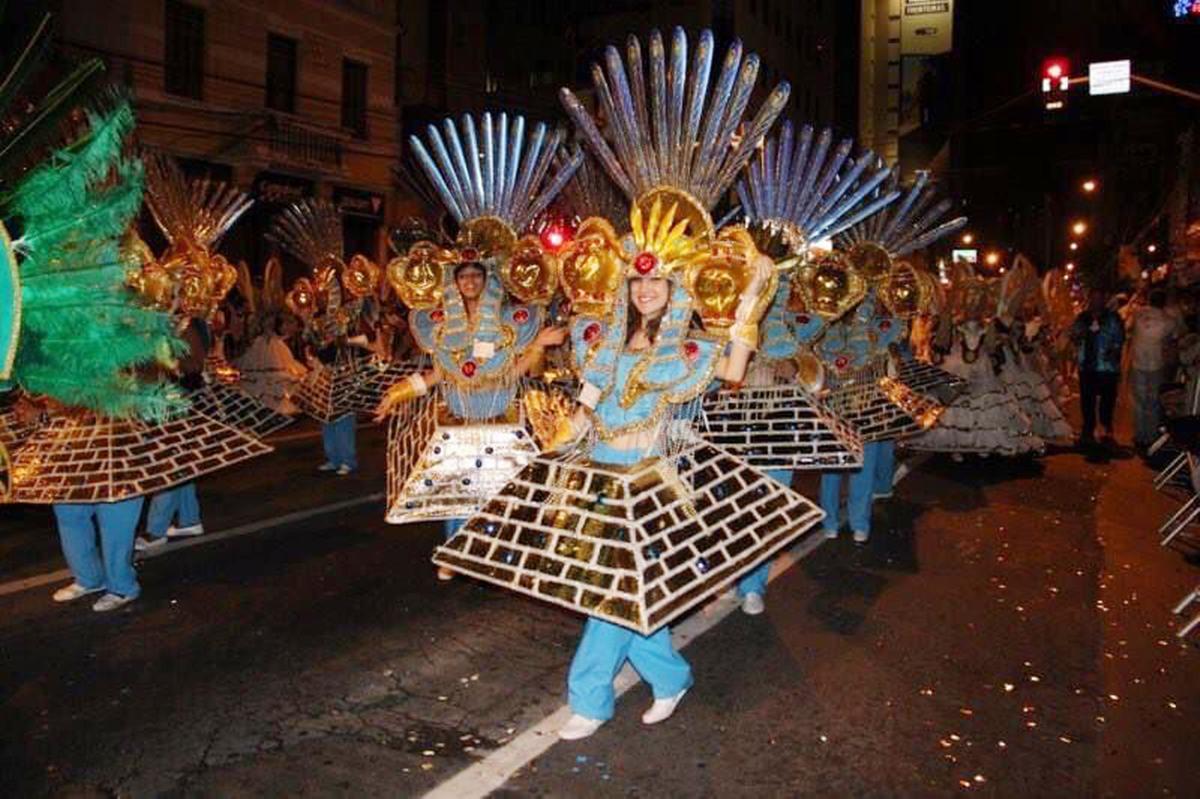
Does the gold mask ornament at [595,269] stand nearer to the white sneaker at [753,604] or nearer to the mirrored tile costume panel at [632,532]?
the mirrored tile costume panel at [632,532]

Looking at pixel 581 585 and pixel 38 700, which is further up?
pixel 581 585

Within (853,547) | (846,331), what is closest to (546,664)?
(853,547)

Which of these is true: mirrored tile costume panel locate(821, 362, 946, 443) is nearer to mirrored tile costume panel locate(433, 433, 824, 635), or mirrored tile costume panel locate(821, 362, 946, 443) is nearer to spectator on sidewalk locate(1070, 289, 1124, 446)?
mirrored tile costume panel locate(433, 433, 824, 635)

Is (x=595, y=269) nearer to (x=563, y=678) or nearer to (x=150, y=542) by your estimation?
(x=563, y=678)

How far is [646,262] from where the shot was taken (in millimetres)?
3951

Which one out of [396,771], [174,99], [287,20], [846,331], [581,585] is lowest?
[396,771]

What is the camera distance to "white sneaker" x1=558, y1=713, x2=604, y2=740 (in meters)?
3.88

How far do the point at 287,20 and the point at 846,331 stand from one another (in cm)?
1868

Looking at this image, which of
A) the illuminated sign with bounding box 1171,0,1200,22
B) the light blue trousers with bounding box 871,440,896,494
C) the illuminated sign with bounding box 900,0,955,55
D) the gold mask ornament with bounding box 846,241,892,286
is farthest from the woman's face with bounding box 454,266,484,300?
the illuminated sign with bounding box 900,0,955,55

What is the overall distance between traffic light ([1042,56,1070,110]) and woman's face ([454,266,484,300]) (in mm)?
14939

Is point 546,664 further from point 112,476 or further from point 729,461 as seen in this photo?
point 112,476

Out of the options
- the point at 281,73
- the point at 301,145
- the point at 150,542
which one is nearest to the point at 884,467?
the point at 150,542

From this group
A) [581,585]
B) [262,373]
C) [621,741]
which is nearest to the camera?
[581,585]

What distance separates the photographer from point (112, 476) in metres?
5.25
